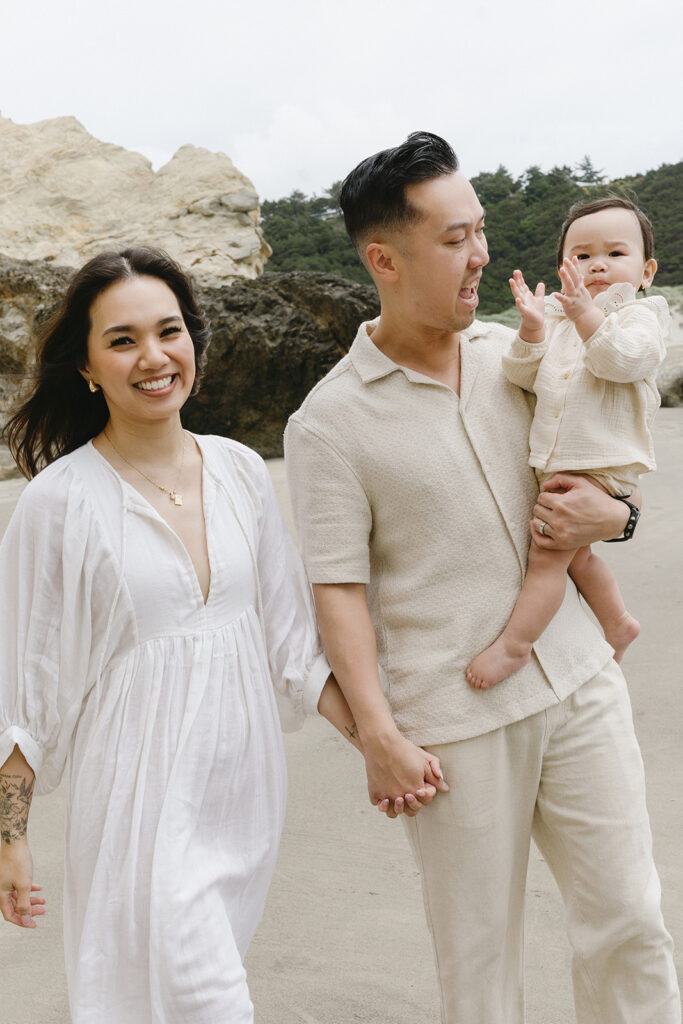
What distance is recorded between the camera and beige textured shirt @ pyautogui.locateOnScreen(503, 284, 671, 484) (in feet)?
6.49

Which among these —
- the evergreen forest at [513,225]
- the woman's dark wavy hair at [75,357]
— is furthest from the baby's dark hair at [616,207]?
the evergreen forest at [513,225]

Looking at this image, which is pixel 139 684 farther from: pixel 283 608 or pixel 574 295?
pixel 574 295

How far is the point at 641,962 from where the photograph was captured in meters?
1.94

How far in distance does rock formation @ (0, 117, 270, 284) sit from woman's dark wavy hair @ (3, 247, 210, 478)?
23.9 ft

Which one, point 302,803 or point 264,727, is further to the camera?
point 302,803

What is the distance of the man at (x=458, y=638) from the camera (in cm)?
195

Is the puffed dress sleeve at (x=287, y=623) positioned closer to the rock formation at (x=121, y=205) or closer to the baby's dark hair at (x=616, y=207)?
the baby's dark hair at (x=616, y=207)

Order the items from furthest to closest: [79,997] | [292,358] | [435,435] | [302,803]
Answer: [292,358] < [302,803] < [435,435] < [79,997]

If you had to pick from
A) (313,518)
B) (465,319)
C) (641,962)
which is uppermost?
(465,319)

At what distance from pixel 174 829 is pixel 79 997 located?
32 centimetres

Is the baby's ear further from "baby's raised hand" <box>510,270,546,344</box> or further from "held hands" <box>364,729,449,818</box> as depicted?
"held hands" <box>364,729,449,818</box>

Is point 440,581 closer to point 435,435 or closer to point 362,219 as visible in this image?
point 435,435

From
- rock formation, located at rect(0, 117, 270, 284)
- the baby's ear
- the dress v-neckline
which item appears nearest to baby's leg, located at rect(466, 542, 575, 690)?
the dress v-neckline

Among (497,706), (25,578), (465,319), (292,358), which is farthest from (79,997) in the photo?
(292,358)
